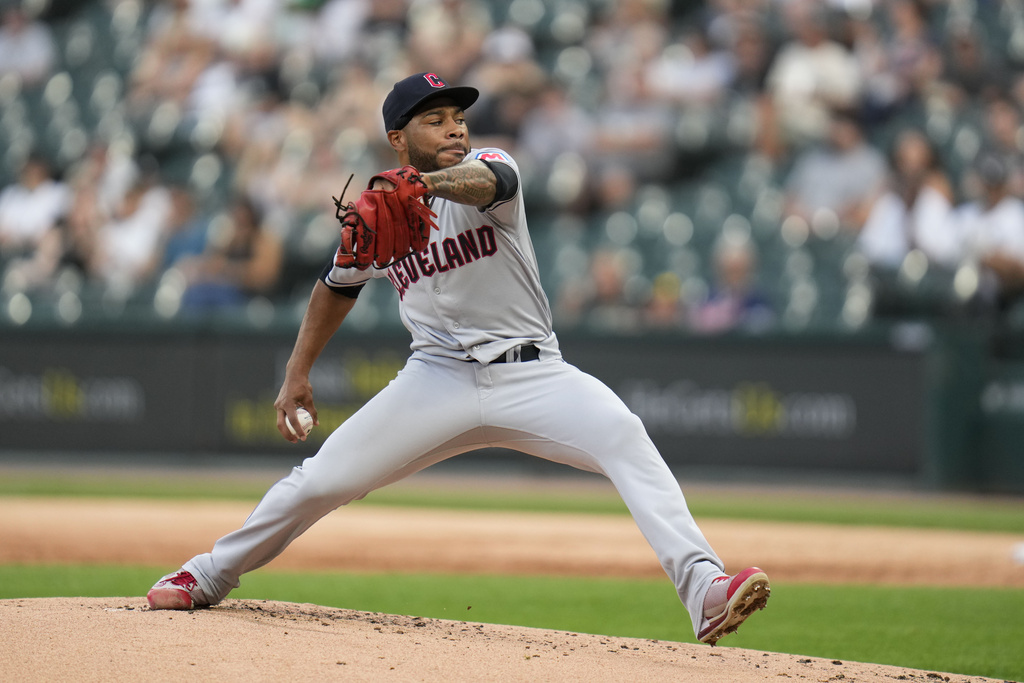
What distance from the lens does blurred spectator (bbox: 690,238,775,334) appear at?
10.1 meters

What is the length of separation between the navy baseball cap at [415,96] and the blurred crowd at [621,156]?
21.5 ft

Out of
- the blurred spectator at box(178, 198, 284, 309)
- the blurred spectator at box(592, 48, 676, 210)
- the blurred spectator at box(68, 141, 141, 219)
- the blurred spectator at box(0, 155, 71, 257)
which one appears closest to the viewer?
the blurred spectator at box(178, 198, 284, 309)

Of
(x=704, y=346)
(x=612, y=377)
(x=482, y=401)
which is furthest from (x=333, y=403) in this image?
(x=482, y=401)

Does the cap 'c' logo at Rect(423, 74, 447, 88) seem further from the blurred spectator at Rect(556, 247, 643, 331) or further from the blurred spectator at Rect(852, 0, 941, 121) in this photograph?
the blurred spectator at Rect(852, 0, 941, 121)

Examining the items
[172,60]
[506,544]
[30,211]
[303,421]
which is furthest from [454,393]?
[172,60]

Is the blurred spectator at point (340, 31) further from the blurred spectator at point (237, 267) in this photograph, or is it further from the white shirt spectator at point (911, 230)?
the white shirt spectator at point (911, 230)

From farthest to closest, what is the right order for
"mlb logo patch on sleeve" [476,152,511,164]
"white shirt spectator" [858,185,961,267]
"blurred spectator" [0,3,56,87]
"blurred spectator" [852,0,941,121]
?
"blurred spectator" [0,3,56,87] → "blurred spectator" [852,0,941,121] → "white shirt spectator" [858,185,961,267] → "mlb logo patch on sleeve" [476,152,511,164]

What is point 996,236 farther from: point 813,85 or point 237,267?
point 237,267

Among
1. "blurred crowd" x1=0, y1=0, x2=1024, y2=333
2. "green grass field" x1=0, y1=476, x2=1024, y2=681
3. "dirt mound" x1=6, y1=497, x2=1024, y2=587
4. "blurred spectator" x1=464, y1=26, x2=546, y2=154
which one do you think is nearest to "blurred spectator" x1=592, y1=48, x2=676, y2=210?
"blurred crowd" x1=0, y1=0, x2=1024, y2=333

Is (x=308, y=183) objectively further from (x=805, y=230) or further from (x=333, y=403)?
(x=805, y=230)

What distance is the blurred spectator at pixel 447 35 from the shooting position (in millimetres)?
12489

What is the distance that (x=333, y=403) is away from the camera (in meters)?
11.0

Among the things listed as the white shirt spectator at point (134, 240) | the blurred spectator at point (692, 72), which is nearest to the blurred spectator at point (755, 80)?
the blurred spectator at point (692, 72)

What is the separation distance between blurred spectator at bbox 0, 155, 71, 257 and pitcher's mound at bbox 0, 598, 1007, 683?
388 inches
